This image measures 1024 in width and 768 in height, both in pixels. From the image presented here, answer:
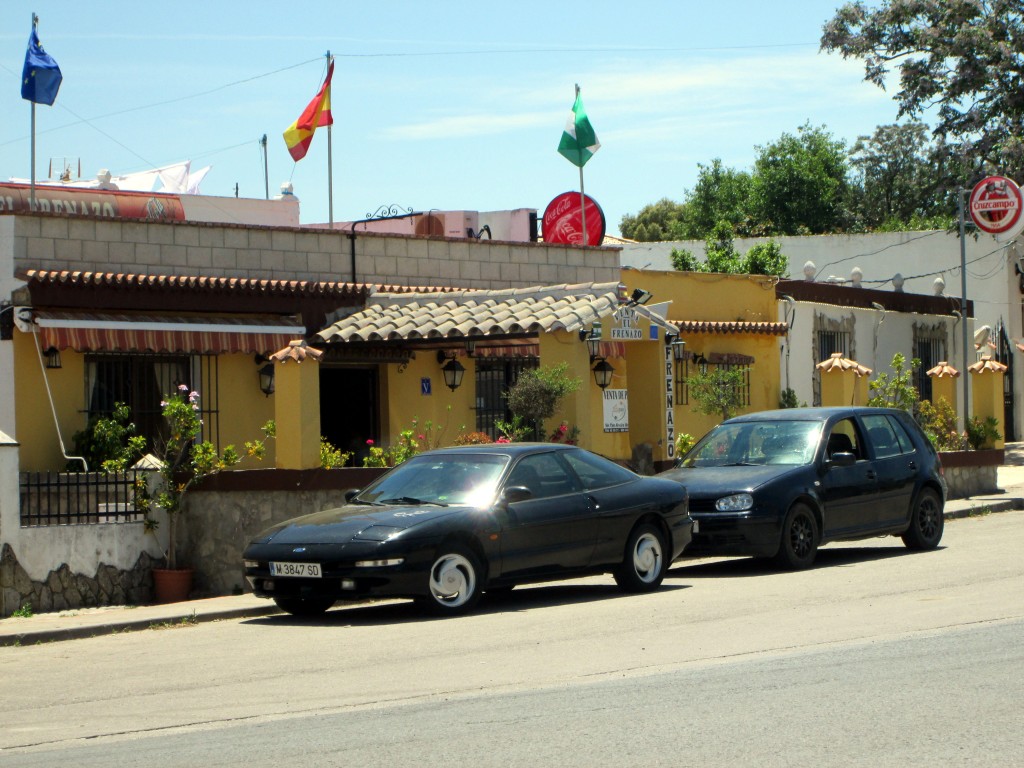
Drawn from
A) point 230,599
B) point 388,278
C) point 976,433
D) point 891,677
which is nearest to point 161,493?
point 230,599

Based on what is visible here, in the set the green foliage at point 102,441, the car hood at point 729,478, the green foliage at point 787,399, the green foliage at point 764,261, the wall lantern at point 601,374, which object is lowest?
the car hood at point 729,478

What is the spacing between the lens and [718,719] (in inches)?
291

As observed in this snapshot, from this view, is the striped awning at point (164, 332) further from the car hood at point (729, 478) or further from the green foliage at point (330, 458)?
the car hood at point (729, 478)

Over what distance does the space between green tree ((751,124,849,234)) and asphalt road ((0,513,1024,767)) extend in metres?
50.9

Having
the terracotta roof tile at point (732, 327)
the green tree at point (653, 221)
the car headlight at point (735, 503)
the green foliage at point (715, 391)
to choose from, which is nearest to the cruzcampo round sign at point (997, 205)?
the terracotta roof tile at point (732, 327)

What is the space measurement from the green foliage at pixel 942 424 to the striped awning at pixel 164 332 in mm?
10788

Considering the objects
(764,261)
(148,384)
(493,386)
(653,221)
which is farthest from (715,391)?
(653,221)

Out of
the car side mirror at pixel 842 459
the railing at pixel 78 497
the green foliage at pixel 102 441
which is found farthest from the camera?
the green foliage at pixel 102 441

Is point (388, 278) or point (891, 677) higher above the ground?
point (388, 278)

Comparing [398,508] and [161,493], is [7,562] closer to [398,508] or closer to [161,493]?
[161,493]

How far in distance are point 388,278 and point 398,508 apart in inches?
393

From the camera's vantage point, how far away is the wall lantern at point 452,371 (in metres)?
22.1

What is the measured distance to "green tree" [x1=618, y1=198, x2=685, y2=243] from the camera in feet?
250

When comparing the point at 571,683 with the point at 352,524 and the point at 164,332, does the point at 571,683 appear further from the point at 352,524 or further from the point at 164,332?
the point at 164,332
